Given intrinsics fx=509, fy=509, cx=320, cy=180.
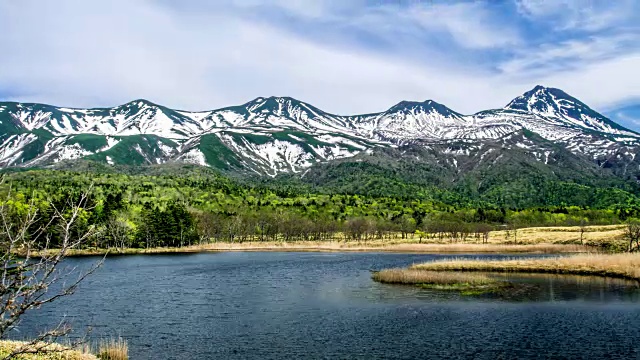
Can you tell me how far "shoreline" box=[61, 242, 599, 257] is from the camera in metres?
142

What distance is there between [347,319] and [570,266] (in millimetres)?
56009

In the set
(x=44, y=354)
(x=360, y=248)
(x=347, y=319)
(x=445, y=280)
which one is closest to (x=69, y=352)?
(x=44, y=354)

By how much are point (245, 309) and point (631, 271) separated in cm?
6322

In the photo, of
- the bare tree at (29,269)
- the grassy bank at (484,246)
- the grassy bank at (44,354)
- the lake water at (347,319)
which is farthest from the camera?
the grassy bank at (484,246)

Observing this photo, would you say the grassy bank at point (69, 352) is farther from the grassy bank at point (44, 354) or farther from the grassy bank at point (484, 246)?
the grassy bank at point (484, 246)

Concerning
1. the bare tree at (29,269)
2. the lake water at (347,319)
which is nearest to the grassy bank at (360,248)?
the lake water at (347,319)

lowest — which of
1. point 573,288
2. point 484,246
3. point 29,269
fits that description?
point 573,288

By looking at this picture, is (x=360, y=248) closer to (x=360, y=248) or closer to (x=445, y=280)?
(x=360, y=248)

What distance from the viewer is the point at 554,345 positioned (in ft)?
144

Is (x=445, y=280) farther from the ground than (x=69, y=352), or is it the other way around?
(x=69, y=352)

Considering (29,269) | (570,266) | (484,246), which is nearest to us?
(29,269)

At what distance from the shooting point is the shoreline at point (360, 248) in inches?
5607

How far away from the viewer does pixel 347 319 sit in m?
55.2

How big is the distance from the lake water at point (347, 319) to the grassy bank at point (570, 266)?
25.1 feet
